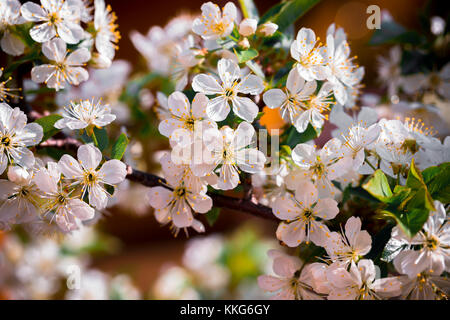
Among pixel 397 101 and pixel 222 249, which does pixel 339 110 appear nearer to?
pixel 397 101

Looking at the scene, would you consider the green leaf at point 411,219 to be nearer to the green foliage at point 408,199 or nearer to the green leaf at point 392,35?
the green foliage at point 408,199

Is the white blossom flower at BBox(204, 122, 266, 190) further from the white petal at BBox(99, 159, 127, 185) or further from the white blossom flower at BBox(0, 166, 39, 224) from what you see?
the white blossom flower at BBox(0, 166, 39, 224)

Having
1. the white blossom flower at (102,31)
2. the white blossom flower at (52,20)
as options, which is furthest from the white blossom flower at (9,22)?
the white blossom flower at (102,31)

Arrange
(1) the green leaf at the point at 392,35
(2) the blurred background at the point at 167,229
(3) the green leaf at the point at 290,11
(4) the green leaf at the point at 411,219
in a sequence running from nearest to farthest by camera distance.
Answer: (4) the green leaf at the point at 411,219 → (3) the green leaf at the point at 290,11 → (1) the green leaf at the point at 392,35 → (2) the blurred background at the point at 167,229

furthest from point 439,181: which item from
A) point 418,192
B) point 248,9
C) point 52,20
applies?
point 52,20

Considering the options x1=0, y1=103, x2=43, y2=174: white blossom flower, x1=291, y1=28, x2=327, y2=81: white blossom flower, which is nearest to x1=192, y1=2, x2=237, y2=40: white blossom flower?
x1=291, y1=28, x2=327, y2=81: white blossom flower
